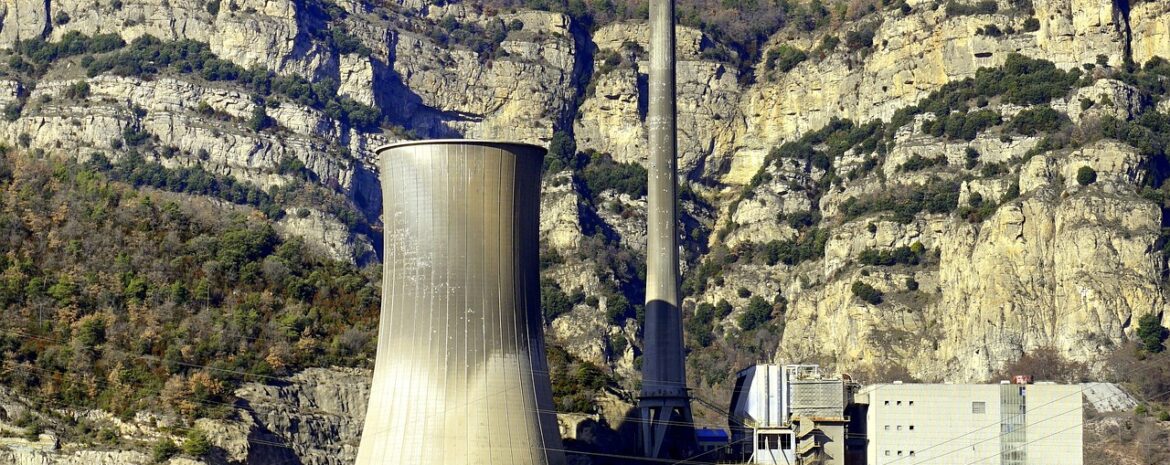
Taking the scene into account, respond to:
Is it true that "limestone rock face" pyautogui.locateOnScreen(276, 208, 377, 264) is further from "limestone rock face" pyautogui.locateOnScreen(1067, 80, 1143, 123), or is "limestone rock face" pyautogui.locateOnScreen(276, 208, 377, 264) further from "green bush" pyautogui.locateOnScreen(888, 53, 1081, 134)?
"limestone rock face" pyautogui.locateOnScreen(1067, 80, 1143, 123)

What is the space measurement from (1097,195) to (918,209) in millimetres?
14952

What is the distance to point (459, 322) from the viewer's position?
2650 inches

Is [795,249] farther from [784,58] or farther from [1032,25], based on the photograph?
[784,58]

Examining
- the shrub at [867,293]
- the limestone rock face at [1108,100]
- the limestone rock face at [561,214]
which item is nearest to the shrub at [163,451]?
the shrub at [867,293]

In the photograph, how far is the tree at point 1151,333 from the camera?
121 meters

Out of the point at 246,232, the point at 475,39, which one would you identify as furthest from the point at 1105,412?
the point at 475,39

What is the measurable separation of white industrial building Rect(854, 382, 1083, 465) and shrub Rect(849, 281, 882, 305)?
4325cm

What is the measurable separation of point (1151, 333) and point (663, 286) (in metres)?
40.2

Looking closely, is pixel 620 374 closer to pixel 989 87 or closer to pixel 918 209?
pixel 918 209

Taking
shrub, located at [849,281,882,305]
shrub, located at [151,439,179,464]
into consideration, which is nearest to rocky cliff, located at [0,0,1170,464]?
shrub, located at [849,281,882,305]

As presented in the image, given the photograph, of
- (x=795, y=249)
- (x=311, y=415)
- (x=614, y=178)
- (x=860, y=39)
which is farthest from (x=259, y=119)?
(x=311, y=415)

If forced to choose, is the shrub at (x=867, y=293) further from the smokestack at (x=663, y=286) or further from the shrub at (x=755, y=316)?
the smokestack at (x=663, y=286)

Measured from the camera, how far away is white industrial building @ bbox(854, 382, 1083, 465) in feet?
288

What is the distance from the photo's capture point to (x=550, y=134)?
167250 millimetres
